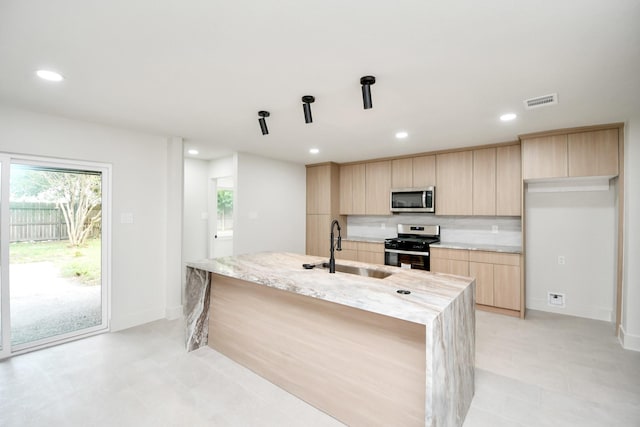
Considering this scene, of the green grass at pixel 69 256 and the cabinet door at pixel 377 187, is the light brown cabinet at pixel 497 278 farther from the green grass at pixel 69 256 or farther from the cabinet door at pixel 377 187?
the green grass at pixel 69 256

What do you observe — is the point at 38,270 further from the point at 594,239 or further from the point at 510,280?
the point at 594,239

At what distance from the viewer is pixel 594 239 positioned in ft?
13.0

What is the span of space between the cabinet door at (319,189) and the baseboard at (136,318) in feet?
10.5

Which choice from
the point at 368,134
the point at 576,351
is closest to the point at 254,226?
the point at 368,134

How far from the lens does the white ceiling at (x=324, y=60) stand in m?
1.52

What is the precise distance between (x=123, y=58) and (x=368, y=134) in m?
2.67

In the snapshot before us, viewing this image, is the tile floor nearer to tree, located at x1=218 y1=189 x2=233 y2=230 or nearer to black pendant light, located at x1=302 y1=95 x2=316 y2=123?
black pendant light, located at x1=302 y1=95 x2=316 y2=123

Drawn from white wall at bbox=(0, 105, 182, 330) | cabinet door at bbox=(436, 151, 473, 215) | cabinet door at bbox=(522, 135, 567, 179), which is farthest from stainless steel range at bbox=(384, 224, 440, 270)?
white wall at bbox=(0, 105, 182, 330)

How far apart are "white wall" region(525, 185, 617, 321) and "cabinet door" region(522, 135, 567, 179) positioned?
0.75 m

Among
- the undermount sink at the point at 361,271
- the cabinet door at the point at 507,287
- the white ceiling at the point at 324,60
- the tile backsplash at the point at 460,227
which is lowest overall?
the cabinet door at the point at 507,287

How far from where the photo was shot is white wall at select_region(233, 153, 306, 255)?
194 inches

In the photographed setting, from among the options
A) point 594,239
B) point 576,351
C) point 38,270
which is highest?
point 594,239


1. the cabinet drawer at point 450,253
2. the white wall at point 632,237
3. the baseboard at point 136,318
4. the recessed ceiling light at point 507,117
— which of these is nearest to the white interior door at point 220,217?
the baseboard at point 136,318

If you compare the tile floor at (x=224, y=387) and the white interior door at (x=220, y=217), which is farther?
the white interior door at (x=220, y=217)
